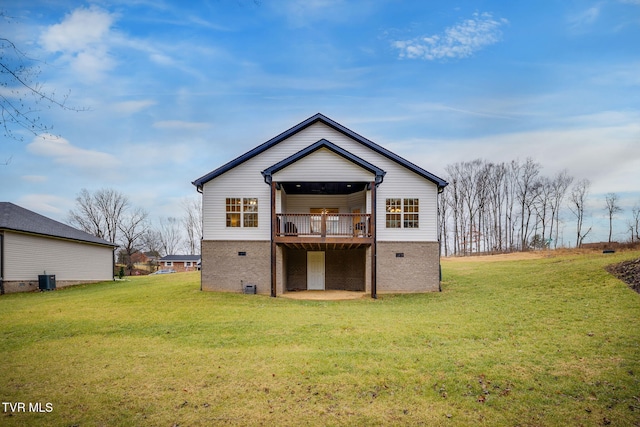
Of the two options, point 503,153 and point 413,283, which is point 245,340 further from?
point 503,153

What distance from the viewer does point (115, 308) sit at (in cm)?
1471

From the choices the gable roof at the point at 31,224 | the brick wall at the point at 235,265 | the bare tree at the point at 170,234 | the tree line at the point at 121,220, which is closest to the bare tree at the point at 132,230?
the tree line at the point at 121,220

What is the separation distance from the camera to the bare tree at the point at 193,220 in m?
63.8

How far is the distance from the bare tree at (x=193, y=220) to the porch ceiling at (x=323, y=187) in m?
46.3

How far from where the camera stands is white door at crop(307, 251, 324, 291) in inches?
858

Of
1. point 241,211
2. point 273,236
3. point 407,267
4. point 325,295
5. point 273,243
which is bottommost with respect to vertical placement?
point 325,295

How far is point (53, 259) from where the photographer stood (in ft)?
78.8

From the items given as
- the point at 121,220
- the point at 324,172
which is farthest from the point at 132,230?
the point at 324,172

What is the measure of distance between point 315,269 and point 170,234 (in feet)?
208

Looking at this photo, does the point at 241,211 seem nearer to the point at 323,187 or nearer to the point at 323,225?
the point at 323,225

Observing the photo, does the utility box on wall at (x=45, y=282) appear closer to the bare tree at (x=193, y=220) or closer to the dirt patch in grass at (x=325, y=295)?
the dirt patch in grass at (x=325, y=295)

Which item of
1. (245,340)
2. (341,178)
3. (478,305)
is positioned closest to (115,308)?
(245,340)

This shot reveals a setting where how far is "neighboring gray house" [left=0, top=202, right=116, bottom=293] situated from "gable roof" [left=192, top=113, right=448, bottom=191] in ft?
37.4

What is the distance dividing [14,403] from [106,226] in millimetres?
60381
